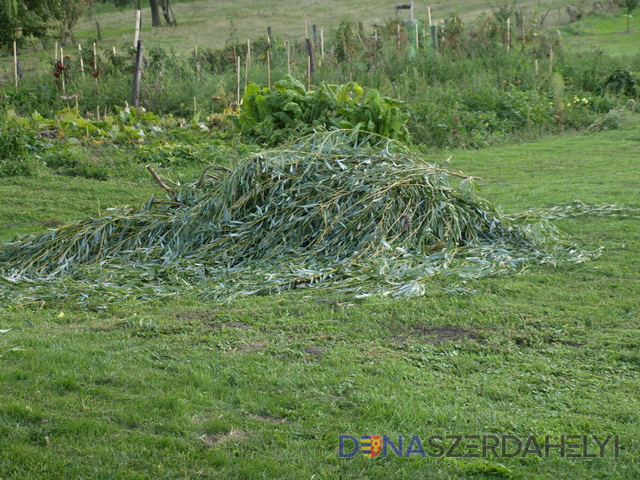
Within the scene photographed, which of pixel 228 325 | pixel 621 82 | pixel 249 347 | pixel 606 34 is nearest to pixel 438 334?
pixel 249 347

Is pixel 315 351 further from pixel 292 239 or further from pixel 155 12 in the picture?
pixel 155 12

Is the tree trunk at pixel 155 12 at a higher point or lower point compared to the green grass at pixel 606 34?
higher

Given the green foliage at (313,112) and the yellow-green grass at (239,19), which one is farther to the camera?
the yellow-green grass at (239,19)

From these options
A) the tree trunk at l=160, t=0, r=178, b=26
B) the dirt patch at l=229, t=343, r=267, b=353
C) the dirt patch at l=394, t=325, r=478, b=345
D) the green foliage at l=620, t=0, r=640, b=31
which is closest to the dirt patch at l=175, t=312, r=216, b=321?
the dirt patch at l=229, t=343, r=267, b=353

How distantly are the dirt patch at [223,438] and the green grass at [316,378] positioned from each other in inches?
0.4

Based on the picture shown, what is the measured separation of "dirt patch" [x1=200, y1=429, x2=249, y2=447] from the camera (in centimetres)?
313

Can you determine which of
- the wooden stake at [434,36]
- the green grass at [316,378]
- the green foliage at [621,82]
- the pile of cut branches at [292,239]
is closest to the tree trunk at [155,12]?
the wooden stake at [434,36]

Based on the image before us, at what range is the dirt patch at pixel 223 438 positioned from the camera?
3.13 m

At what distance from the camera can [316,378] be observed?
12.3 ft

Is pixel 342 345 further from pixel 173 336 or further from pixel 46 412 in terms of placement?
pixel 46 412

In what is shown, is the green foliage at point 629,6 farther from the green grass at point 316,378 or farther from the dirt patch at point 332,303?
the dirt patch at point 332,303

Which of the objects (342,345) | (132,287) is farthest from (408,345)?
(132,287)

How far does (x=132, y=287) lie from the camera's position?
5.71 meters

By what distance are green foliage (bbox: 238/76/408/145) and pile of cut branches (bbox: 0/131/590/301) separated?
4335mm
